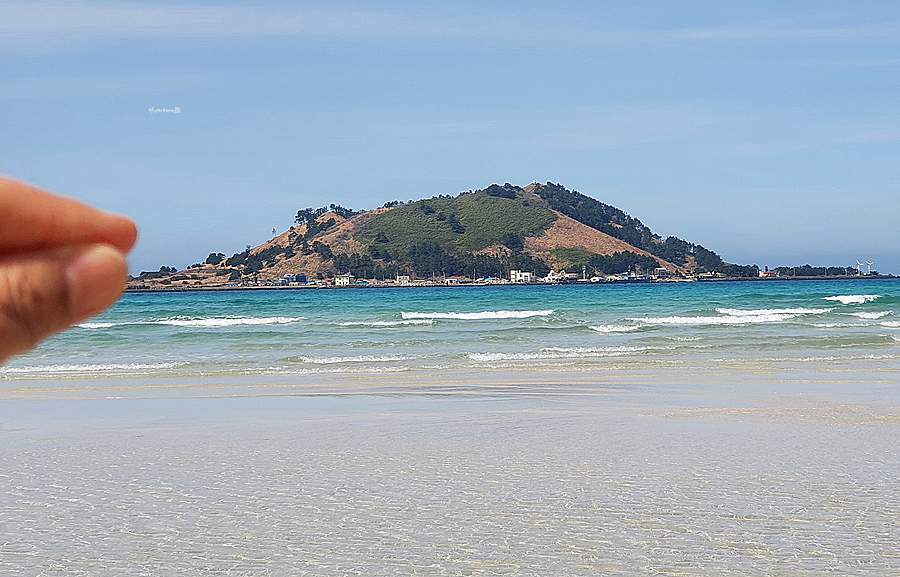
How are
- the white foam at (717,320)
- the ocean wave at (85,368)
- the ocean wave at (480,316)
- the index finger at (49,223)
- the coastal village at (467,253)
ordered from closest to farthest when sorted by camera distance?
1. the index finger at (49,223)
2. the ocean wave at (85,368)
3. the white foam at (717,320)
4. the ocean wave at (480,316)
5. the coastal village at (467,253)

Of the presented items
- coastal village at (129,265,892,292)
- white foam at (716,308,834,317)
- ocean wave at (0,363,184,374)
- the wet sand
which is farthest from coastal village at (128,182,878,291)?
the wet sand

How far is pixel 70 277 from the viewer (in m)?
0.64

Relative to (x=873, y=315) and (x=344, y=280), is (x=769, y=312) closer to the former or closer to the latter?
(x=873, y=315)

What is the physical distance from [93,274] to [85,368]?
766 inches

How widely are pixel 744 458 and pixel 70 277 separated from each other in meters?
7.57

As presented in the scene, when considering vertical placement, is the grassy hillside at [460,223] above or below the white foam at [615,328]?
above

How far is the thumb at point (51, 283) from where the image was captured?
2.10 feet

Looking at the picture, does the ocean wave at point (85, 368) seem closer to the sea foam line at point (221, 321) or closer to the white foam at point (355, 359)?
the white foam at point (355, 359)

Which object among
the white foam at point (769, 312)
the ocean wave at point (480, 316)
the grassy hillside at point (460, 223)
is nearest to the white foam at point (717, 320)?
the white foam at point (769, 312)

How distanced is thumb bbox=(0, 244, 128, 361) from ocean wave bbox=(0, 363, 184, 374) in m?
18.6

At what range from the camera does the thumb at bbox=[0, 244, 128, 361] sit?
2.10 ft

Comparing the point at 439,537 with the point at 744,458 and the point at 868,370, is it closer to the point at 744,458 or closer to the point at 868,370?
the point at 744,458

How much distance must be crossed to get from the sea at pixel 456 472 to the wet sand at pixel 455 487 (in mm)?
24

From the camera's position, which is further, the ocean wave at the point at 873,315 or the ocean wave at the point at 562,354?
the ocean wave at the point at 873,315
